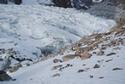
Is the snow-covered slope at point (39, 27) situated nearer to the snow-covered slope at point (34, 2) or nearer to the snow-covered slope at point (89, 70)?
the snow-covered slope at point (89, 70)

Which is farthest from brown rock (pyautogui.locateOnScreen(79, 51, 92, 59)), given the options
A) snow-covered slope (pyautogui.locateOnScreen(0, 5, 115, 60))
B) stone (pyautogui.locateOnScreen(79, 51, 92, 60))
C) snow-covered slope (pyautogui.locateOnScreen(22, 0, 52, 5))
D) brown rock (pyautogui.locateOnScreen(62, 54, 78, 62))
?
snow-covered slope (pyautogui.locateOnScreen(22, 0, 52, 5))

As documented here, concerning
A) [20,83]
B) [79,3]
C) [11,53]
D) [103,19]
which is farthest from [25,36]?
[79,3]

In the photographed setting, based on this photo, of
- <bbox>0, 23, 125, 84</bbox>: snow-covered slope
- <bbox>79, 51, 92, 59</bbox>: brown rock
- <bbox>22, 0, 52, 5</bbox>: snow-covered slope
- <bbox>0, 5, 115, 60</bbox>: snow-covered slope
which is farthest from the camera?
<bbox>22, 0, 52, 5</bbox>: snow-covered slope

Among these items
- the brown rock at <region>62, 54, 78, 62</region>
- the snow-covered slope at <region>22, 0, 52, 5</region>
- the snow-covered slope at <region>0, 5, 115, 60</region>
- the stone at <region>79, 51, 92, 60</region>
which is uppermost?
the stone at <region>79, 51, 92, 60</region>

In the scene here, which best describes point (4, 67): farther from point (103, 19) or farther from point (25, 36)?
point (103, 19)

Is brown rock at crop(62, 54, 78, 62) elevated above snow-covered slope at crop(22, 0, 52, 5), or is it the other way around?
brown rock at crop(62, 54, 78, 62)

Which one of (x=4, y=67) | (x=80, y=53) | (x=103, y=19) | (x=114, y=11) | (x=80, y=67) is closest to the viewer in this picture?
(x=80, y=67)

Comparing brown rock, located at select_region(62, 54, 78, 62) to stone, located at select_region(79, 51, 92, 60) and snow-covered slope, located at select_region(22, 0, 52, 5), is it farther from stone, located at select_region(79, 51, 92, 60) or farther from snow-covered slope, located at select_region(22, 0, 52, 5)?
snow-covered slope, located at select_region(22, 0, 52, 5)

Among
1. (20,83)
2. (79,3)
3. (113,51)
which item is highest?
(113,51)
